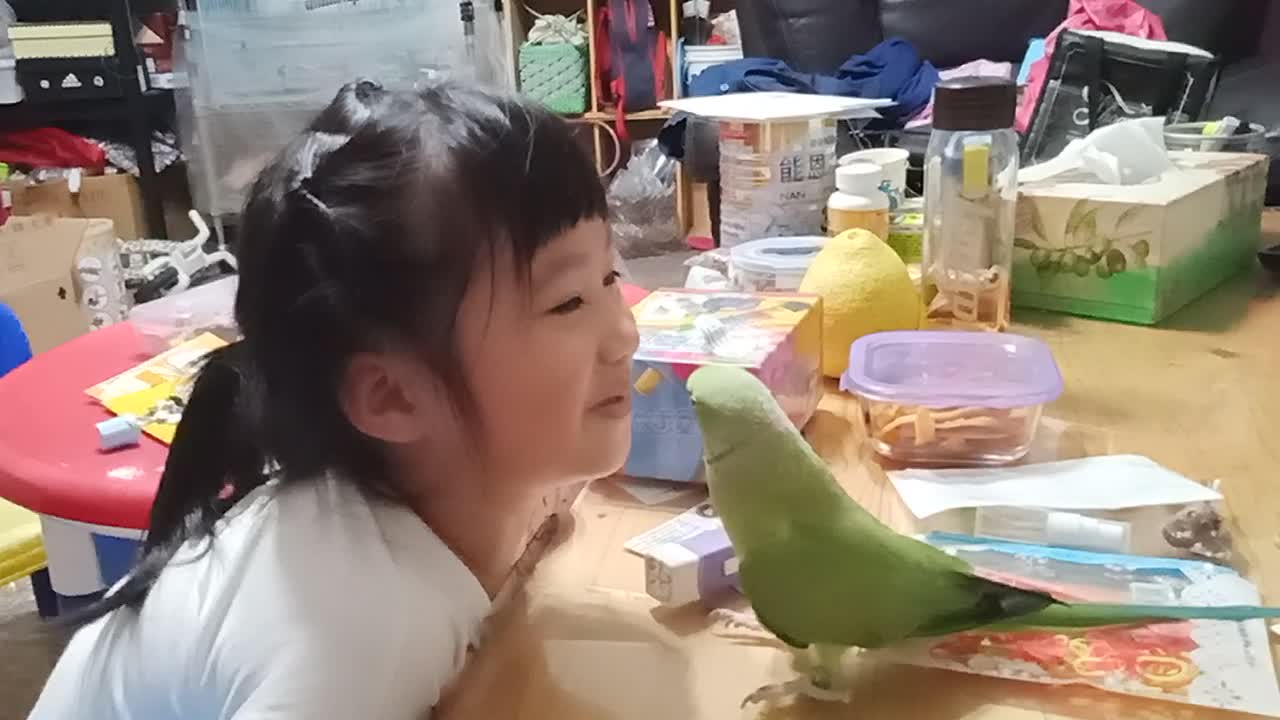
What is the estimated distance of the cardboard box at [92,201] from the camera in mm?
3021

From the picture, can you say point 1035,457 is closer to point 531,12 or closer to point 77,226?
point 77,226

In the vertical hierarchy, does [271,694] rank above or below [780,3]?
below

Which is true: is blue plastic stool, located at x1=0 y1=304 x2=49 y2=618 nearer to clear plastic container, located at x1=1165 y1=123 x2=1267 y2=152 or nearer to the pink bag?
clear plastic container, located at x1=1165 y1=123 x2=1267 y2=152

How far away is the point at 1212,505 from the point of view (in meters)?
0.65

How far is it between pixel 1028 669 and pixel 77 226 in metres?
2.43

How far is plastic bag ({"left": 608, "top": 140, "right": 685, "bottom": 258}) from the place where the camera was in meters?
A: 3.21

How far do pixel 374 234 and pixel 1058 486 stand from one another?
424 mm

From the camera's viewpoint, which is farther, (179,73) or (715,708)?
(179,73)

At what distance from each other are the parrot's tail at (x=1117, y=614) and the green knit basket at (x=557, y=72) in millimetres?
2919

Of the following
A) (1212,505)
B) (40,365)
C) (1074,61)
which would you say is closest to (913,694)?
(1212,505)

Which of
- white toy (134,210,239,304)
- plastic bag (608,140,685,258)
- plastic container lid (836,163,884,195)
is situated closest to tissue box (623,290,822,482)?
plastic container lid (836,163,884,195)

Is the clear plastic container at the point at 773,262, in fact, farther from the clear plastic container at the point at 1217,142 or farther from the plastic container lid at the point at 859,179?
the clear plastic container at the point at 1217,142

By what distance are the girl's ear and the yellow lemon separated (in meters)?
0.40

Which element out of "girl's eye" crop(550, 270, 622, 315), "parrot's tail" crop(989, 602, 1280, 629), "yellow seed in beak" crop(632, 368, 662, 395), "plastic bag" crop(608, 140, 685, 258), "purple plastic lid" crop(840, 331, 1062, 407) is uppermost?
"girl's eye" crop(550, 270, 622, 315)
